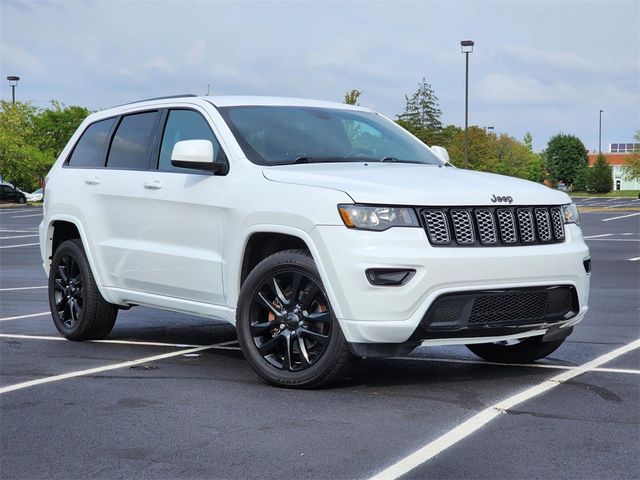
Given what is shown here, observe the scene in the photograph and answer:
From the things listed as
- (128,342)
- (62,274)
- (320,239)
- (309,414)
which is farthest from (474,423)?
(62,274)

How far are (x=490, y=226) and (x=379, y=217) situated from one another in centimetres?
71

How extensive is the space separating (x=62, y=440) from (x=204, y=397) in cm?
115

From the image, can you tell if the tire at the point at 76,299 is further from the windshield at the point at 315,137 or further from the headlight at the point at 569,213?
the headlight at the point at 569,213

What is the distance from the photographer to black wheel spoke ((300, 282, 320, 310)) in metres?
6.08

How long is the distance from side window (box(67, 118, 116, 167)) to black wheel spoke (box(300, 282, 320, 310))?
115 inches

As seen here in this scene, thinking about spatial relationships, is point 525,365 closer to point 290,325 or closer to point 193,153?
point 290,325

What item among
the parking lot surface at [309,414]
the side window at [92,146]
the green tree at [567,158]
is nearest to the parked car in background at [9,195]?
the side window at [92,146]

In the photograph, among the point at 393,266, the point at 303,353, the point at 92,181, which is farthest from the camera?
the point at 92,181

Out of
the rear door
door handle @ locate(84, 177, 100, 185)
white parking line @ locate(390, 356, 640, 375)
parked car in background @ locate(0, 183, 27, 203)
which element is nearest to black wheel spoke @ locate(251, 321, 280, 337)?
the rear door

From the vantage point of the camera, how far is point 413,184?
6027mm

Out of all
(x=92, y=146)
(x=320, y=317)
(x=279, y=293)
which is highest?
(x=92, y=146)

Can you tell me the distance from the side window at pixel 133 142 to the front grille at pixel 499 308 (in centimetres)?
286

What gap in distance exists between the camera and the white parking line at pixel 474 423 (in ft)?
14.8

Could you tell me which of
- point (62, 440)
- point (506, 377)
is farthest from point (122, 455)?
point (506, 377)
